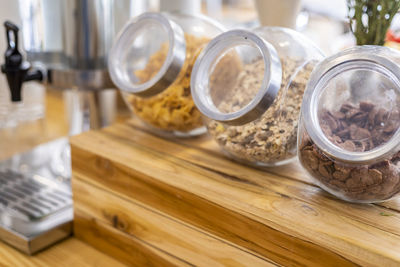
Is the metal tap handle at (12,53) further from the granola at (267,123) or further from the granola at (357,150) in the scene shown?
the granola at (357,150)

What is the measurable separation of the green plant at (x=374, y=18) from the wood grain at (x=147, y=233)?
29 centimetres

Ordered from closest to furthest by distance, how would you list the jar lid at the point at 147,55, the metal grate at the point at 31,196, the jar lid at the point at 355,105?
the jar lid at the point at 355,105
the jar lid at the point at 147,55
the metal grate at the point at 31,196

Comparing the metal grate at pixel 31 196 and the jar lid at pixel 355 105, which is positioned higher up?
the jar lid at pixel 355 105

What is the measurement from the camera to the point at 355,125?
48 cm

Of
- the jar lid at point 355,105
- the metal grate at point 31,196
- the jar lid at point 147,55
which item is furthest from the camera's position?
the metal grate at point 31,196

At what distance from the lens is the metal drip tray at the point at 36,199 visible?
0.63 m

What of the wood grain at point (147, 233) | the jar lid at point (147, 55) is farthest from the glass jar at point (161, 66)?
the wood grain at point (147, 233)

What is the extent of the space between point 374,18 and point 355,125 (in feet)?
0.50

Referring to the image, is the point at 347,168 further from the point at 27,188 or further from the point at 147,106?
the point at 27,188

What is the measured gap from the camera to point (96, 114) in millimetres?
892

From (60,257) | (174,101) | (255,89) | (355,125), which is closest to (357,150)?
(355,125)

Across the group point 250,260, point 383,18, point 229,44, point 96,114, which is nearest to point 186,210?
point 250,260

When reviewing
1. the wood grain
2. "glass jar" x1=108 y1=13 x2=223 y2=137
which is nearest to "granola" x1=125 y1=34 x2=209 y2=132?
"glass jar" x1=108 y1=13 x2=223 y2=137

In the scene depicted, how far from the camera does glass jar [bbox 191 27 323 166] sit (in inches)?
19.9
